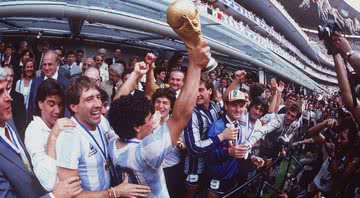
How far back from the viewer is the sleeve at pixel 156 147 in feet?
3.09

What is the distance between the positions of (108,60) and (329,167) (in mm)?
1266

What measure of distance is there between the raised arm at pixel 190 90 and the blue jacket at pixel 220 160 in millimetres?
703

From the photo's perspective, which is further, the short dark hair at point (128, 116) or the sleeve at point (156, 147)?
the short dark hair at point (128, 116)

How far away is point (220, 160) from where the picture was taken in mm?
1621

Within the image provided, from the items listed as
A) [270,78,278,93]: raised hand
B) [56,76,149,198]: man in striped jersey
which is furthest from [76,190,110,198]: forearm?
[270,78,278,93]: raised hand

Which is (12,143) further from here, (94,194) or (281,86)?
(281,86)

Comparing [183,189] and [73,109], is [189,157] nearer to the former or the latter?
[183,189]

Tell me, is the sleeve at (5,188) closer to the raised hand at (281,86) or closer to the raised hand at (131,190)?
the raised hand at (131,190)

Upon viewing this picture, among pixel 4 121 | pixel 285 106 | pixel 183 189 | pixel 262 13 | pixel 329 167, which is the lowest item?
pixel 183 189

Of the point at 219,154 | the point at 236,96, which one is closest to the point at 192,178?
the point at 219,154

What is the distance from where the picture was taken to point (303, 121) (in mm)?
2666

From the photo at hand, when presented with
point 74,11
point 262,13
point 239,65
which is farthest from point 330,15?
point 74,11

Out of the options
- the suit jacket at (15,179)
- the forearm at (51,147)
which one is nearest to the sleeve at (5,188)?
the suit jacket at (15,179)

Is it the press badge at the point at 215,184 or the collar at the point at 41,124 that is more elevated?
the collar at the point at 41,124
